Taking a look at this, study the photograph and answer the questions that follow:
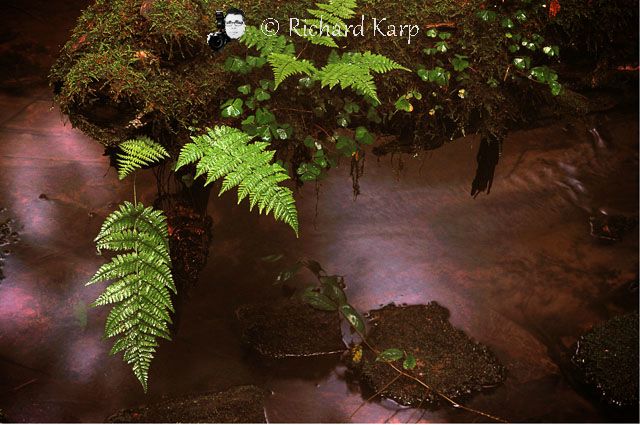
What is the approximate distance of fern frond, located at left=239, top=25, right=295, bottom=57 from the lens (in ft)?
9.64

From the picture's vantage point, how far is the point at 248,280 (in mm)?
3623

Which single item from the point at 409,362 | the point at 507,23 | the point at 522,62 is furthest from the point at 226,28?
the point at 409,362

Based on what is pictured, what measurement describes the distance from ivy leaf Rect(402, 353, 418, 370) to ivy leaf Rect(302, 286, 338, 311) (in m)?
0.54

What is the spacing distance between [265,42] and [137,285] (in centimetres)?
153

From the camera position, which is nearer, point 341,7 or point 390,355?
point 341,7

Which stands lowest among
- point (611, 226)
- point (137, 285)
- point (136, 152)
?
point (137, 285)

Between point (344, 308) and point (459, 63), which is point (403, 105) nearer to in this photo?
point (459, 63)

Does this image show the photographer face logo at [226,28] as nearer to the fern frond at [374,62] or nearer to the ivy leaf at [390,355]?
the fern frond at [374,62]

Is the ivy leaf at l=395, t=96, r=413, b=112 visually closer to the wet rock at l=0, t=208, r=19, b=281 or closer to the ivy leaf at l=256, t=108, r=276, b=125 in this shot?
the ivy leaf at l=256, t=108, r=276, b=125

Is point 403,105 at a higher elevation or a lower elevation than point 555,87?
lower

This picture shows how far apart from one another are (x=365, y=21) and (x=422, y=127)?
77cm

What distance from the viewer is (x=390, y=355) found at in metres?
3.23

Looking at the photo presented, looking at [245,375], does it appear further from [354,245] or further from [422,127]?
[422,127]

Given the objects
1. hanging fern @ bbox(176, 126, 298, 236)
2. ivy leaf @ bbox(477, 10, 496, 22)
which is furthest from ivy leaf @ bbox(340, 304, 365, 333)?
ivy leaf @ bbox(477, 10, 496, 22)
